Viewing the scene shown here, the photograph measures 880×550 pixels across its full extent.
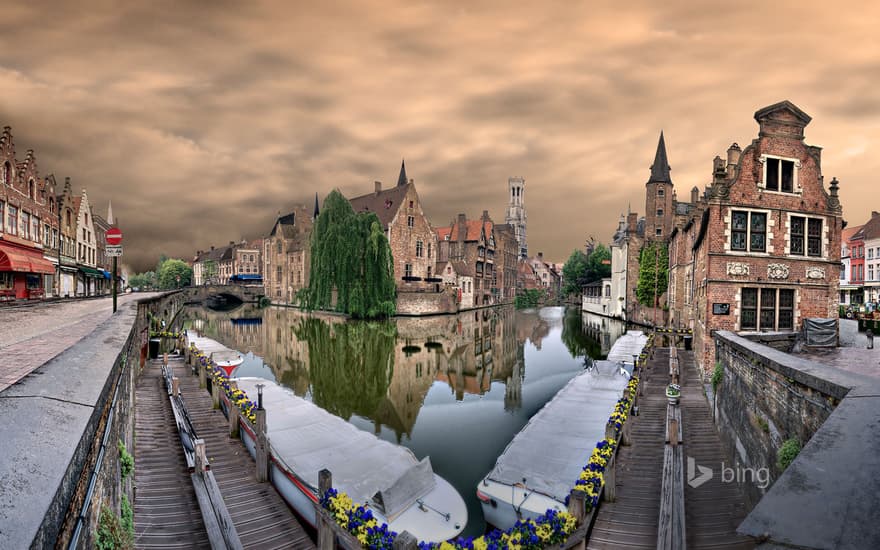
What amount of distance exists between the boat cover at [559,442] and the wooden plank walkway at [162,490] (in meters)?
6.16

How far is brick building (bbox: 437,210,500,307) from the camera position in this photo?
259ft

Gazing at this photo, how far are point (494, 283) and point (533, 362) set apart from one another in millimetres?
57524

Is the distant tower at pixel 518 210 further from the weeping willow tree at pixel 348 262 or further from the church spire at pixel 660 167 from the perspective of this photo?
the weeping willow tree at pixel 348 262

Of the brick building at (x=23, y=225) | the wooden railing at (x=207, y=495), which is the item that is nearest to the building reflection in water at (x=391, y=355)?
the wooden railing at (x=207, y=495)

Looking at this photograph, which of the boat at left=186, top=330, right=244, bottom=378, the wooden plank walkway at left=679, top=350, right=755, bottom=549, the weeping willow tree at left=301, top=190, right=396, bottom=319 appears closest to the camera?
the wooden plank walkway at left=679, top=350, right=755, bottom=549

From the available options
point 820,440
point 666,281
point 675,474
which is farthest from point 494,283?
point 820,440

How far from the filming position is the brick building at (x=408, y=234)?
224 feet

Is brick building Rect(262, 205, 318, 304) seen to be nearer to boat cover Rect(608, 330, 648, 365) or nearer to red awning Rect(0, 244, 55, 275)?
red awning Rect(0, 244, 55, 275)

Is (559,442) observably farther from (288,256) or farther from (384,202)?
(288,256)

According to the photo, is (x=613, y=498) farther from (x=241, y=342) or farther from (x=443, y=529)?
(x=241, y=342)

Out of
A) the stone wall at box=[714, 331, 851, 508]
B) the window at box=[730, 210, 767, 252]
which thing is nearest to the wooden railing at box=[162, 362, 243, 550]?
the stone wall at box=[714, 331, 851, 508]

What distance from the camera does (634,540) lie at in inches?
320

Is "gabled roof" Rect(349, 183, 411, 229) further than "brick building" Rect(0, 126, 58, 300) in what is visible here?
Yes

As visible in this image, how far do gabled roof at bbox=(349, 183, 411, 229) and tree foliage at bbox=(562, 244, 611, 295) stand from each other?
35.3 metres
